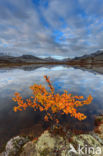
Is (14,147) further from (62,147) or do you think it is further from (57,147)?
(62,147)

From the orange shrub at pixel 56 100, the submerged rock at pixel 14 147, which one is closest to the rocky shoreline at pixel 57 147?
the submerged rock at pixel 14 147

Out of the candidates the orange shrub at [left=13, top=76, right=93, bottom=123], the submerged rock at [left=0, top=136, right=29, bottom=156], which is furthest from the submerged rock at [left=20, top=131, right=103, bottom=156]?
the orange shrub at [left=13, top=76, right=93, bottom=123]

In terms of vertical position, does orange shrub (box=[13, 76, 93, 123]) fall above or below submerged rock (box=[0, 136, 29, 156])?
above

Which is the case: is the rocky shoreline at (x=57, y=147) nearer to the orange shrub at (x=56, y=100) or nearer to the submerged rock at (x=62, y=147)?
the submerged rock at (x=62, y=147)

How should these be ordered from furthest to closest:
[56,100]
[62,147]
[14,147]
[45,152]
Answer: [56,100], [14,147], [62,147], [45,152]

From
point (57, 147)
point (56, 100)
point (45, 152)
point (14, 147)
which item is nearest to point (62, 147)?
point (57, 147)

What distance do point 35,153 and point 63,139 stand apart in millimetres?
2363

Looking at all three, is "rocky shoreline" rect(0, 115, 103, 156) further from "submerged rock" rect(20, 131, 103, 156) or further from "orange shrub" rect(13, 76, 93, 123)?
"orange shrub" rect(13, 76, 93, 123)

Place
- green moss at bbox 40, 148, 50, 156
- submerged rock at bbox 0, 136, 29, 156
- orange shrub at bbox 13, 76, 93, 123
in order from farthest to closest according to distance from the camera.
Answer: orange shrub at bbox 13, 76, 93, 123 < submerged rock at bbox 0, 136, 29, 156 < green moss at bbox 40, 148, 50, 156

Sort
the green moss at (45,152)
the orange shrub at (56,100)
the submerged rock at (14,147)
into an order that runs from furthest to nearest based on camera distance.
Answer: the orange shrub at (56,100) < the submerged rock at (14,147) < the green moss at (45,152)

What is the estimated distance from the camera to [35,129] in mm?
10094

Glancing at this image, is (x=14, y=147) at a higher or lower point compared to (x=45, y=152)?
lower

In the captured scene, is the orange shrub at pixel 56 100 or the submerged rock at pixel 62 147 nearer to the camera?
the submerged rock at pixel 62 147

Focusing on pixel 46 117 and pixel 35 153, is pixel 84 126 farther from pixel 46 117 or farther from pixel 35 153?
pixel 35 153
